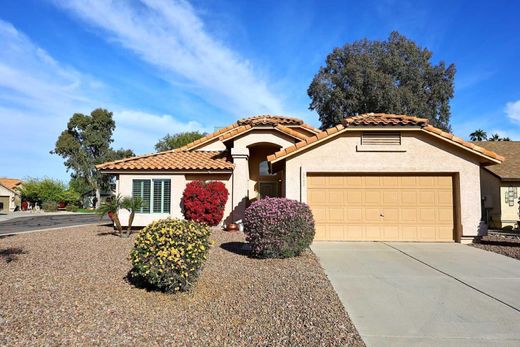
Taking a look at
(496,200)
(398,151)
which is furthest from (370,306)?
(496,200)

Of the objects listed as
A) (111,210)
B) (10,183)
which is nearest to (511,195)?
(111,210)

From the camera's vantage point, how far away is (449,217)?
41.8 feet

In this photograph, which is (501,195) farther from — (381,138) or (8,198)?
(8,198)

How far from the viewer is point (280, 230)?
29.9 ft

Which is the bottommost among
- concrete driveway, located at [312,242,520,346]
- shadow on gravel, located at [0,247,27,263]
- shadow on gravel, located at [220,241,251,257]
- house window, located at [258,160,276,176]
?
concrete driveway, located at [312,242,520,346]

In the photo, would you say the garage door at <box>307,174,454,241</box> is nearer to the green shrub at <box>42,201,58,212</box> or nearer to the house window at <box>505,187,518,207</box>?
the house window at <box>505,187,518,207</box>

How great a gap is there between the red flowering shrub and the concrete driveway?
6181mm

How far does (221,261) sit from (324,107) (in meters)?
29.2

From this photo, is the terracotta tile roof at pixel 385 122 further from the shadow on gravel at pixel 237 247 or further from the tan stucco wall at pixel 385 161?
the shadow on gravel at pixel 237 247

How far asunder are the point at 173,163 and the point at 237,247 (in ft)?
21.6

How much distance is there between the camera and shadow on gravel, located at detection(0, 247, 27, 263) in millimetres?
8629

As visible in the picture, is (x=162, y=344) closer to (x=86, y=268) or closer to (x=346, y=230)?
(x=86, y=268)

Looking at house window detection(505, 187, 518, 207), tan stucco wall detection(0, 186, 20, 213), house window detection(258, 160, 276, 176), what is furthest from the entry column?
tan stucco wall detection(0, 186, 20, 213)

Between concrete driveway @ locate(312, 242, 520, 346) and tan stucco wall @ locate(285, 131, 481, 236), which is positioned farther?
tan stucco wall @ locate(285, 131, 481, 236)
